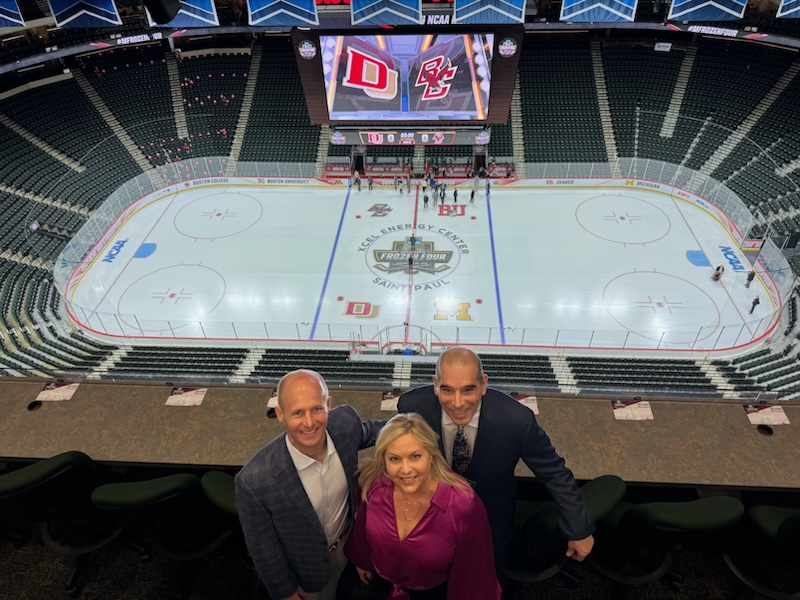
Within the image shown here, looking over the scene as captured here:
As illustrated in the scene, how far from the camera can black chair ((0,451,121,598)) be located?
4029 mm

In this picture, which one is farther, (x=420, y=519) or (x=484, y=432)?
(x=484, y=432)

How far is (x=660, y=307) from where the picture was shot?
685 inches

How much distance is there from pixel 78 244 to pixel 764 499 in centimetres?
2275

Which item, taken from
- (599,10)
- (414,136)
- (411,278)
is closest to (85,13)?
(414,136)

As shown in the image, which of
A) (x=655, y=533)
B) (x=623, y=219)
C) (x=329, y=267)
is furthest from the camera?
(x=623, y=219)

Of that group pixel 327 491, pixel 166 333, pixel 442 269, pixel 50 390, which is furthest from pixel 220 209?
pixel 327 491

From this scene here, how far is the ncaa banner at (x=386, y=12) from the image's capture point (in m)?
19.2

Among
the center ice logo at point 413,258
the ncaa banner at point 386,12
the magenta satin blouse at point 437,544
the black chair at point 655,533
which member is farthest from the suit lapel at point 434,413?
the ncaa banner at point 386,12

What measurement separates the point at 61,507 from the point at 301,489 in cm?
249

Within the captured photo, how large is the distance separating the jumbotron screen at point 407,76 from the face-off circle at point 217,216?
5.94m

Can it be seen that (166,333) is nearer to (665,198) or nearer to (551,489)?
(551,489)

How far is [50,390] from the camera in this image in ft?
18.2

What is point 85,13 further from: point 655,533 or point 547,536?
point 655,533

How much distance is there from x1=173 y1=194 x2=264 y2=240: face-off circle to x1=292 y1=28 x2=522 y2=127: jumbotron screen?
17.6ft
